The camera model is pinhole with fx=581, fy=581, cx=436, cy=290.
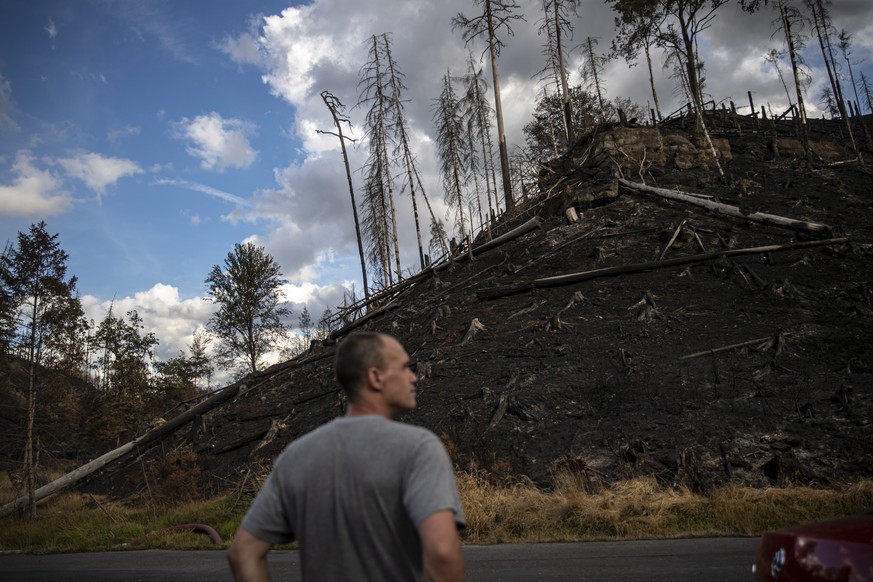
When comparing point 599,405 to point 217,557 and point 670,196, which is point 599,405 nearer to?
point 217,557

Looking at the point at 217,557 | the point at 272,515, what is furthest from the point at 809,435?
the point at 272,515

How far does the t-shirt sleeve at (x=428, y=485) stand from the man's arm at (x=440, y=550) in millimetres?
27

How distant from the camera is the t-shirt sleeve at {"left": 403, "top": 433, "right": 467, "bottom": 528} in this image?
1787 mm

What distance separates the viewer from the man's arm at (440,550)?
173 centimetres

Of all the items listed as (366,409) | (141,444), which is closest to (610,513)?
(366,409)

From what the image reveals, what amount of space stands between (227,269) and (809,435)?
30.9 metres

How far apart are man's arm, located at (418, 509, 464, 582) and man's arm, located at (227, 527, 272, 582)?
648 mm

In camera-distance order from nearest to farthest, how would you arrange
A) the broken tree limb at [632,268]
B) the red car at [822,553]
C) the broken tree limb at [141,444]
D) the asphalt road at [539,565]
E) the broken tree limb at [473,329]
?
the red car at [822,553]
the asphalt road at [539,565]
the broken tree limb at [473,329]
the broken tree limb at [632,268]
the broken tree limb at [141,444]

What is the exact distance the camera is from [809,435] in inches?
393

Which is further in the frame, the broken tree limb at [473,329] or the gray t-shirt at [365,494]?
the broken tree limb at [473,329]

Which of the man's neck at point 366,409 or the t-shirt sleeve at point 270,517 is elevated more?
the man's neck at point 366,409

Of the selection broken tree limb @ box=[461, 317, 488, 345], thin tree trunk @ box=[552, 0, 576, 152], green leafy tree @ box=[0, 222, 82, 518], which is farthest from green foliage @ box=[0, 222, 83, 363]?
thin tree trunk @ box=[552, 0, 576, 152]

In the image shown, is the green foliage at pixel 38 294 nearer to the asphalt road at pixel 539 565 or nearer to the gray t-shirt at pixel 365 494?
the asphalt road at pixel 539 565

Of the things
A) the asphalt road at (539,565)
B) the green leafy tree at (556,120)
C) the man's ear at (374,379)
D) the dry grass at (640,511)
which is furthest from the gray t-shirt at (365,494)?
the green leafy tree at (556,120)
